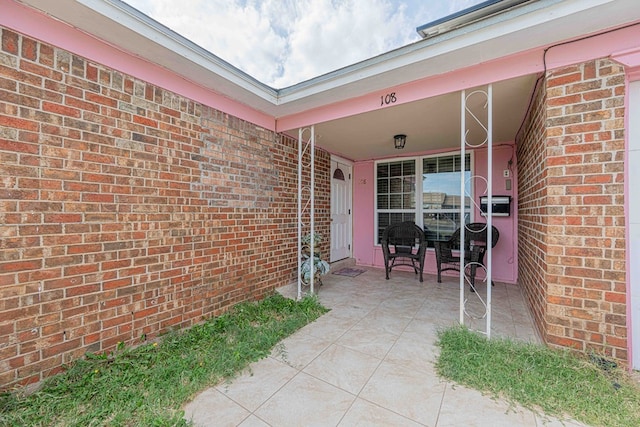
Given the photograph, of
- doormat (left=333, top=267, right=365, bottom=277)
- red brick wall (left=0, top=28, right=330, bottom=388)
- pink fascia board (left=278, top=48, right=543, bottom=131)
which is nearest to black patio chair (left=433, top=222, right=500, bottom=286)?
doormat (left=333, top=267, right=365, bottom=277)

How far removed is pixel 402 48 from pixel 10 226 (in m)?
3.05

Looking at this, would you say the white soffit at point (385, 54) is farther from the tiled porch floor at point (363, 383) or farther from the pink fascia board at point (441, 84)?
the tiled porch floor at point (363, 383)

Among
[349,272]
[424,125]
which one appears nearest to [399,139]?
[424,125]

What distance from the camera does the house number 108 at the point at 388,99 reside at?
2.56 metres

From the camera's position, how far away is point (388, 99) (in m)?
2.59

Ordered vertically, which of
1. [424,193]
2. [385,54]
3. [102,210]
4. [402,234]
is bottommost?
[402,234]

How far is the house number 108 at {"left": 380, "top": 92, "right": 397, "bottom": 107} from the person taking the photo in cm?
256

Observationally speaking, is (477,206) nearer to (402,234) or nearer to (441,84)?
(441,84)

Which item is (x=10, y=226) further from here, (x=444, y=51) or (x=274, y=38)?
(x=274, y=38)

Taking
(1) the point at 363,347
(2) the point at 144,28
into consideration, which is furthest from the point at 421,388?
(2) the point at 144,28

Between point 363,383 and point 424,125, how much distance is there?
9.99 feet

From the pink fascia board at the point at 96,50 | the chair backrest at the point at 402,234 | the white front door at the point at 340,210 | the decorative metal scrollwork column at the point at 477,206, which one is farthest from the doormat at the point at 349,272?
the pink fascia board at the point at 96,50

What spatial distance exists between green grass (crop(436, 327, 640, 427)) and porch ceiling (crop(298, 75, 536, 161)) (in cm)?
223

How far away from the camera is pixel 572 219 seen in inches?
73.7
